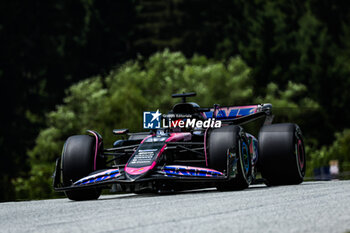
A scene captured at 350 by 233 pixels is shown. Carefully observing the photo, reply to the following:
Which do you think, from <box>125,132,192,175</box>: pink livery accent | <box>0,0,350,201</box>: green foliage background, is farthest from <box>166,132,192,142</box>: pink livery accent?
<box>0,0,350,201</box>: green foliage background

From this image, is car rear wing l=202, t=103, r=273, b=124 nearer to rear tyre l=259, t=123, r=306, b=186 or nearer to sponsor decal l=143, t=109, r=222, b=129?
sponsor decal l=143, t=109, r=222, b=129

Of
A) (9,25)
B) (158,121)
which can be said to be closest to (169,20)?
(9,25)

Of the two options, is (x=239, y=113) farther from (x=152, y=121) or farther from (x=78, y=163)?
(x=78, y=163)

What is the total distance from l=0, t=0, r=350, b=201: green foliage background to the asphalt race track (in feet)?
69.8

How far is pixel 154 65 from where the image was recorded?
46625 mm

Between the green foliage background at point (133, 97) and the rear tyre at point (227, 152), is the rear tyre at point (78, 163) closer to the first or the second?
the rear tyre at point (227, 152)

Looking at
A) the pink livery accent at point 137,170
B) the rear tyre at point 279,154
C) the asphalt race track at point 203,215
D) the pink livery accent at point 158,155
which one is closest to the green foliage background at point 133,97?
the rear tyre at point 279,154

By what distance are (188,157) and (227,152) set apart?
1438mm

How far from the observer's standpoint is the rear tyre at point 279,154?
13062 mm

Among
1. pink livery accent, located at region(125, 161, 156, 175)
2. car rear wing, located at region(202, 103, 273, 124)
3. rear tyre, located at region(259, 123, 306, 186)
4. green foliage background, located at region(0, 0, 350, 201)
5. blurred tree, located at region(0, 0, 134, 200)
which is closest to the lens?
pink livery accent, located at region(125, 161, 156, 175)

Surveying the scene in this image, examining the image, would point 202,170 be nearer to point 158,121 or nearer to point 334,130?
point 158,121

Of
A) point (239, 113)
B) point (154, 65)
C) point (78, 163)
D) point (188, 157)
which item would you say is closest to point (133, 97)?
point (154, 65)

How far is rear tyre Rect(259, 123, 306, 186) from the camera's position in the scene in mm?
13062

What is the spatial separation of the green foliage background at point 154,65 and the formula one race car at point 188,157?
17.6m
